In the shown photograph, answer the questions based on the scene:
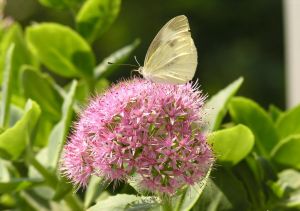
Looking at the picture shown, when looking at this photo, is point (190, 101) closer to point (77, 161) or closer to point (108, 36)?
point (77, 161)

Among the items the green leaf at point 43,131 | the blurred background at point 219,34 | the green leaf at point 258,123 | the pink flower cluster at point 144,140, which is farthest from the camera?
the blurred background at point 219,34

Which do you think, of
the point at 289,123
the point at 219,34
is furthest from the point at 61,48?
the point at 219,34

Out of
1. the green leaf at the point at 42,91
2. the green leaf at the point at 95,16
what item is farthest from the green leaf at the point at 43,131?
the green leaf at the point at 95,16

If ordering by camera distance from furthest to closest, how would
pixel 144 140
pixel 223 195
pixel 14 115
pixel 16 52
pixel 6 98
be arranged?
pixel 16 52, pixel 14 115, pixel 6 98, pixel 223 195, pixel 144 140

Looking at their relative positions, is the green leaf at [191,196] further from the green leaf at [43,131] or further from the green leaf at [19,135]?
the green leaf at [43,131]

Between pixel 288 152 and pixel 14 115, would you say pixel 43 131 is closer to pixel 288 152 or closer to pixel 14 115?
pixel 14 115

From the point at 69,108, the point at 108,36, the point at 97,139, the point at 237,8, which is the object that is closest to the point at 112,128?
the point at 97,139
